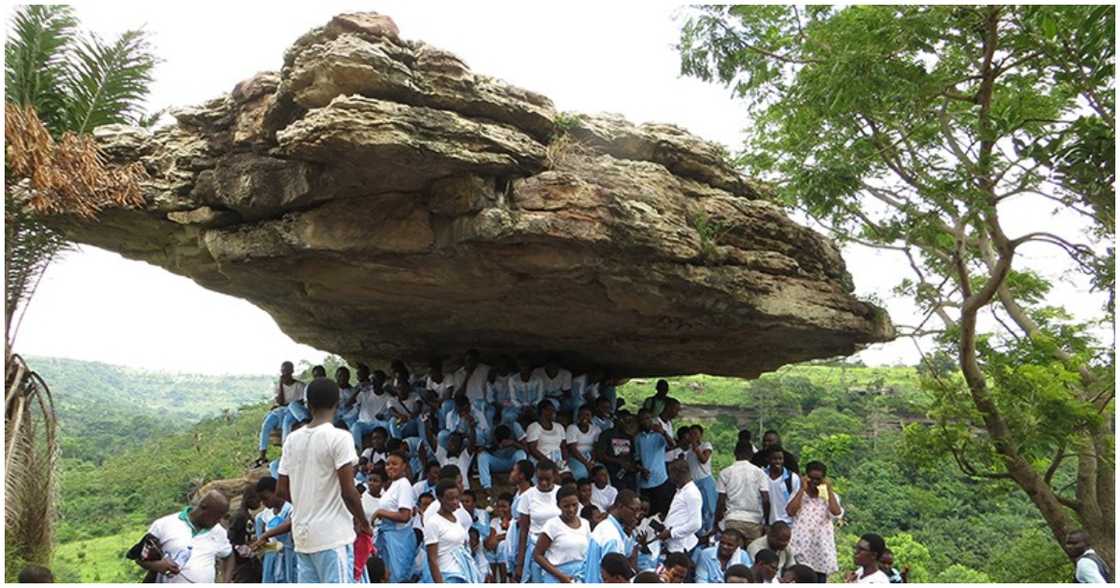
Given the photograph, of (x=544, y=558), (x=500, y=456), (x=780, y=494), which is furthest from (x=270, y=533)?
(x=780, y=494)

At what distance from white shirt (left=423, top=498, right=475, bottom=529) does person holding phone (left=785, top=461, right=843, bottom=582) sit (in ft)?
11.2

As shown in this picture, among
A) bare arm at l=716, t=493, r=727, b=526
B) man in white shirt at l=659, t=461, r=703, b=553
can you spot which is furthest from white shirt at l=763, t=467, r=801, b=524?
man in white shirt at l=659, t=461, r=703, b=553

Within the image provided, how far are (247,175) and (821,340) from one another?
25.9 ft

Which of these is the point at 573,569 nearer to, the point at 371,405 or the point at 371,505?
the point at 371,505

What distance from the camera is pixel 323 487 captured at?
4438mm

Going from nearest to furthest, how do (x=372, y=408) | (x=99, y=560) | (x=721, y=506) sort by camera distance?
Answer: (x=721, y=506), (x=372, y=408), (x=99, y=560)

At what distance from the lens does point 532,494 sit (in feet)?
24.4

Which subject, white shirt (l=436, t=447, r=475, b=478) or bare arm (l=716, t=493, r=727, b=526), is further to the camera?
white shirt (l=436, t=447, r=475, b=478)

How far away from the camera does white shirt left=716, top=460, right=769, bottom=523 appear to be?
8.72 metres

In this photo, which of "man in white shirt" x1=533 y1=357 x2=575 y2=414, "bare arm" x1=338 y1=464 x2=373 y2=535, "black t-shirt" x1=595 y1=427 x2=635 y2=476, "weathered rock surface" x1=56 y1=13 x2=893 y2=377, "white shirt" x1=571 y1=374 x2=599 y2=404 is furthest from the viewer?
"white shirt" x1=571 y1=374 x2=599 y2=404

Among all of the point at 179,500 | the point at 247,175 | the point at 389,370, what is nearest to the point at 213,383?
the point at 179,500

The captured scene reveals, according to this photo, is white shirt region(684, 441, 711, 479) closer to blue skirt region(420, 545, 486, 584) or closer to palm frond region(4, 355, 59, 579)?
blue skirt region(420, 545, 486, 584)

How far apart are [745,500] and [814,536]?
823 millimetres

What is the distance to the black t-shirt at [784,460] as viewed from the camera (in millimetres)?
8867
